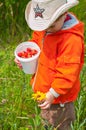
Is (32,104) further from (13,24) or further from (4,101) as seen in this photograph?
(13,24)

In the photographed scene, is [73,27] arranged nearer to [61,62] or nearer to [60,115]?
[61,62]

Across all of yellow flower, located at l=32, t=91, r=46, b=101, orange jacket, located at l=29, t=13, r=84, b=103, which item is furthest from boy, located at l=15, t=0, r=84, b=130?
yellow flower, located at l=32, t=91, r=46, b=101

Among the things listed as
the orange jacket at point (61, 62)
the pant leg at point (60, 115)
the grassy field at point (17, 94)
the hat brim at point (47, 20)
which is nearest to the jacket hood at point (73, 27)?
the orange jacket at point (61, 62)

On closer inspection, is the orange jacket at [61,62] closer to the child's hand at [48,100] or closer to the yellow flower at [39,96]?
the child's hand at [48,100]

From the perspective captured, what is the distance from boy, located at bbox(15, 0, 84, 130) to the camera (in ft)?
9.95

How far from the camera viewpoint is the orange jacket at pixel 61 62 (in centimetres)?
304

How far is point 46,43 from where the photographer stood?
3193 mm

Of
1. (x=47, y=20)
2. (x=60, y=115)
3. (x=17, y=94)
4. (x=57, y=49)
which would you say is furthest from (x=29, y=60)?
(x=17, y=94)

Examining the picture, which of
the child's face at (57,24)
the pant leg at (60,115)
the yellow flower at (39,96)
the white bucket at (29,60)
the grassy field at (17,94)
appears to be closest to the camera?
the yellow flower at (39,96)

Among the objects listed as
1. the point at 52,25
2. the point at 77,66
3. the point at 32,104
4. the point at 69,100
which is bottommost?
the point at 32,104

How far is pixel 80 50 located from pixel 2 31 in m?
2.32

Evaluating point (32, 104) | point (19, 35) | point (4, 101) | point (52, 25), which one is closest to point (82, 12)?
point (19, 35)

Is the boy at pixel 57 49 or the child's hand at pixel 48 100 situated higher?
the boy at pixel 57 49

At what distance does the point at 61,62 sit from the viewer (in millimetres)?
3049
